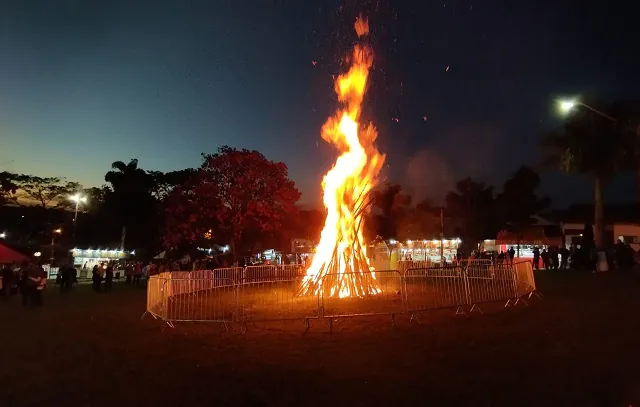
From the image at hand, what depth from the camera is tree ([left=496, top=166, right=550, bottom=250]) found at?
177 feet

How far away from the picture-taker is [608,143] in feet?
115

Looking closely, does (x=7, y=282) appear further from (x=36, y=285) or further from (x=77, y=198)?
(x=77, y=198)

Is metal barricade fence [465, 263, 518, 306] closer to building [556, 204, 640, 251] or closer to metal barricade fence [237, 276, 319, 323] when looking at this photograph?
A: metal barricade fence [237, 276, 319, 323]

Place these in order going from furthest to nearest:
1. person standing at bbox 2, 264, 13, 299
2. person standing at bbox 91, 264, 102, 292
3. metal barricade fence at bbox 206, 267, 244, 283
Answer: person standing at bbox 91, 264, 102, 292
person standing at bbox 2, 264, 13, 299
metal barricade fence at bbox 206, 267, 244, 283

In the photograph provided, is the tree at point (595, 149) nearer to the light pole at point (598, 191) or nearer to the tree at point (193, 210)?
the light pole at point (598, 191)

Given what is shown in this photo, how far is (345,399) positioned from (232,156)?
24386 millimetres

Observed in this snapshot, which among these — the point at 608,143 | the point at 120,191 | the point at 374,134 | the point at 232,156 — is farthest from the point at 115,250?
the point at 608,143

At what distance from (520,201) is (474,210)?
492cm

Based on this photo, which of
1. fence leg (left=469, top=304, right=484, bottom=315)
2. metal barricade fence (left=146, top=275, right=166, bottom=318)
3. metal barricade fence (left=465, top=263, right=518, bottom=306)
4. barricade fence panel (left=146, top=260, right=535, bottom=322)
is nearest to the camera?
fence leg (left=469, top=304, right=484, bottom=315)

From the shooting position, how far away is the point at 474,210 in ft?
183

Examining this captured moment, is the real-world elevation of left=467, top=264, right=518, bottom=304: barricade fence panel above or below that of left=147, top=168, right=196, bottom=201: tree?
below

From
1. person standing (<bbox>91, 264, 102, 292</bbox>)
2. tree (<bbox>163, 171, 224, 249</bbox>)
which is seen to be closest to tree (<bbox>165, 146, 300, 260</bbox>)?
tree (<bbox>163, 171, 224, 249</bbox>)

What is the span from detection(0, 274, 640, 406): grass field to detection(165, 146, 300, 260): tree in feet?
54.8

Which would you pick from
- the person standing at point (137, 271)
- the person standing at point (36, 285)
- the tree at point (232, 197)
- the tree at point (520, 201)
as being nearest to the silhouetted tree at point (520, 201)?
the tree at point (520, 201)
